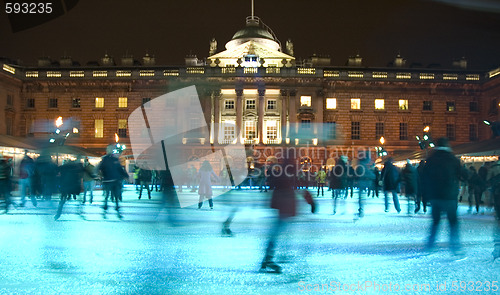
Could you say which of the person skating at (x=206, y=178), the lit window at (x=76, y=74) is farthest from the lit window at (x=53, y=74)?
the person skating at (x=206, y=178)

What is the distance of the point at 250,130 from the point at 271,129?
8.33ft

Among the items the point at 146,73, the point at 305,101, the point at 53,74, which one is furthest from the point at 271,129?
the point at 53,74

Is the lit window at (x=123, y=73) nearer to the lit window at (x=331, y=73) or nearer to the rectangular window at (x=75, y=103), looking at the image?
the rectangular window at (x=75, y=103)

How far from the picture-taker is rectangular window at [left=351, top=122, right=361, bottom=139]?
59594mm

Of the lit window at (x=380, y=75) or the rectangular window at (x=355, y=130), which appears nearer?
the lit window at (x=380, y=75)

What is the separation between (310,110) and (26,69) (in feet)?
113

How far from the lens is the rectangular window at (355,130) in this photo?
196 feet

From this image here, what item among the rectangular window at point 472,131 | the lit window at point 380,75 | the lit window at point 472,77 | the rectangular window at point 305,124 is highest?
the lit window at point 380,75

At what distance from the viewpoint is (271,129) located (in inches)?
2371

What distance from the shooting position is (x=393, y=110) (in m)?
59.8

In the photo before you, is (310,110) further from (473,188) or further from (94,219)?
(94,219)

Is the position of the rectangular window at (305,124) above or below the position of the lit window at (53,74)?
below

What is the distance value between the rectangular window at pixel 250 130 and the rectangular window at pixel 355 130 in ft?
38.0

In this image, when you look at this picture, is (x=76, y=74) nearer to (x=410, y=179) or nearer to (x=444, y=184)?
(x=410, y=179)
